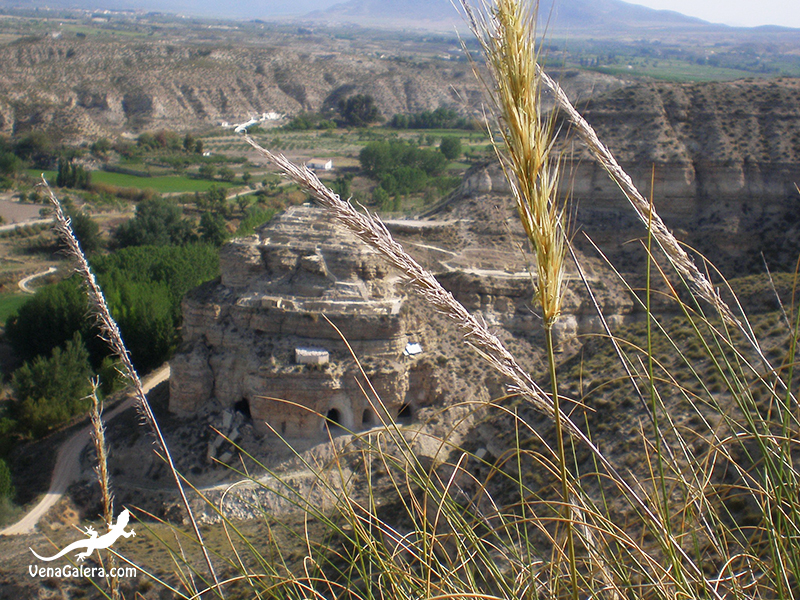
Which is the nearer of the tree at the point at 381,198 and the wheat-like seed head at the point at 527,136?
the wheat-like seed head at the point at 527,136

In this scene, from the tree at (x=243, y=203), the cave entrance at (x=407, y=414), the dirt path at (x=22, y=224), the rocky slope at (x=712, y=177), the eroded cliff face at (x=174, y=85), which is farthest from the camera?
the eroded cliff face at (x=174, y=85)

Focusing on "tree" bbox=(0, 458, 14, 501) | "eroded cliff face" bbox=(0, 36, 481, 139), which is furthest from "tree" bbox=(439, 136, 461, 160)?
"tree" bbox=(0, 458, 14, 501)

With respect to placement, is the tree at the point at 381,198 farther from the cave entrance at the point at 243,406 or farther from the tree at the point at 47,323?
the cave entrance at the point at 243,406

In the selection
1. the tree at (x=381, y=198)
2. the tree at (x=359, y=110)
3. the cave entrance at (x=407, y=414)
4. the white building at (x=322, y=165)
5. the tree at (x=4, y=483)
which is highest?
the tree at (x=359, y=110)

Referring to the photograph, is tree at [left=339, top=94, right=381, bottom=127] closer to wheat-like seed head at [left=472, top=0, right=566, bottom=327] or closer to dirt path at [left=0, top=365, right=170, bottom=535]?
dirt path at [left=0, top=365, right=170, bottom=535]

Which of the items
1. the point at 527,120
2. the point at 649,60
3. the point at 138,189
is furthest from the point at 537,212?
the point at 649,60

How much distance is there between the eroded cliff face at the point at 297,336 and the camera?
18.6 m

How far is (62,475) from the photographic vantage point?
19.8 meters

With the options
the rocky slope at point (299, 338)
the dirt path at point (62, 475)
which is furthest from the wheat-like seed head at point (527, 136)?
the dirt path at point (62, 475)

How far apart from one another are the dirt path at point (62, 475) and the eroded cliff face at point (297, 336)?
3.81 m

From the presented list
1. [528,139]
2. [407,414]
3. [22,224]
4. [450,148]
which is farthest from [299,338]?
[450,148]

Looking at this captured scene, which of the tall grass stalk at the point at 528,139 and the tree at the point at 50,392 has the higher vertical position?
the tall grass stalk at the point at 528,139

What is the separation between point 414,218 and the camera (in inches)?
1258

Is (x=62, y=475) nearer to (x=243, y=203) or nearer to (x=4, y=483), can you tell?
(x=4, y=483)
